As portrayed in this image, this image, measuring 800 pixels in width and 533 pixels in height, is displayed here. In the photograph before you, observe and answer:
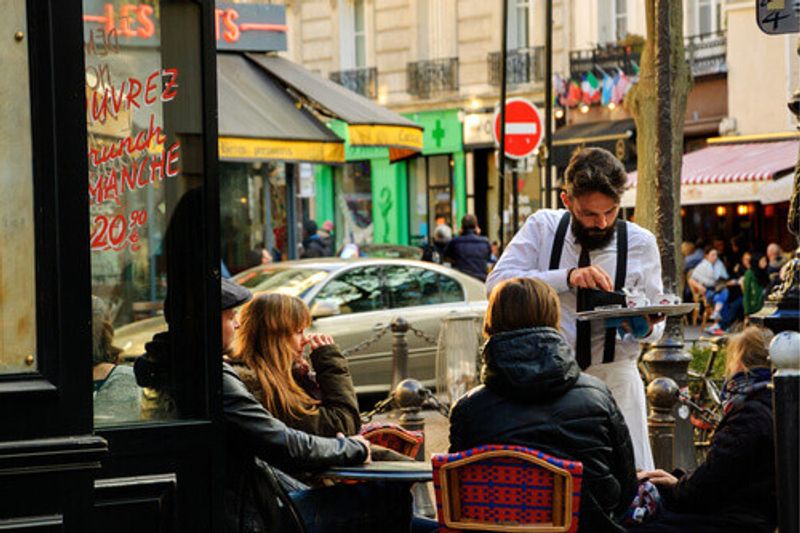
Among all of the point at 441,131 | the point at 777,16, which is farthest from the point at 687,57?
the point at 777,16

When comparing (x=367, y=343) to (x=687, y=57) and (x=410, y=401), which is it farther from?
(x=687, y=57)

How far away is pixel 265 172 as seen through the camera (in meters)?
21.3

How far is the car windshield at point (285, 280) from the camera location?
13453 mm

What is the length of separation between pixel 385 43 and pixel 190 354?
120ft

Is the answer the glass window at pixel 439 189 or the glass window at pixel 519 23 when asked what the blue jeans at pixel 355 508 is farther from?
the glass window at pixel 439 189

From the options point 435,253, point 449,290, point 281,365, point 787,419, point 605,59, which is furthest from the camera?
point 605,59

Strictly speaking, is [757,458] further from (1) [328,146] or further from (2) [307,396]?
(1) [328,146]

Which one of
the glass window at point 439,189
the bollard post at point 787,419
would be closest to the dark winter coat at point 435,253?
the glass window at point 439,189

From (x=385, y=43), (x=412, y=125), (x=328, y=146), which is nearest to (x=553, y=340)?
(x=328, y=146)

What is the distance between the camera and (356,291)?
45.1 ft

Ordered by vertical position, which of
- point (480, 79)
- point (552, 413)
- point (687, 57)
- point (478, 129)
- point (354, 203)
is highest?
point (480, 79)

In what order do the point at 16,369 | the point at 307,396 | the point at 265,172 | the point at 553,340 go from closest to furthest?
the point at 16,369 < the point at 553,340 < the point at 307,396 < the point at 265,172

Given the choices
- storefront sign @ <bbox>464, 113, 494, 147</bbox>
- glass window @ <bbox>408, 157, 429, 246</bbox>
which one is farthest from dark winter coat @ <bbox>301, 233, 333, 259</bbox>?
glass window @ <bbox>408, 157, 429, 246</bbox>

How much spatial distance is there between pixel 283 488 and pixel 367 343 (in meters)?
7.85
